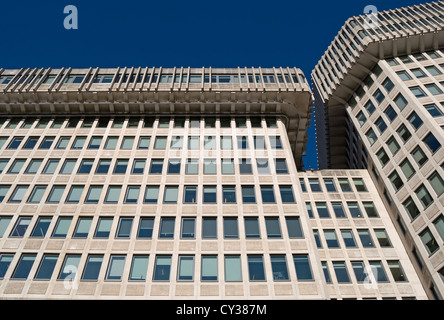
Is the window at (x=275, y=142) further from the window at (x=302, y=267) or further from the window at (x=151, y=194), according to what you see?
the window at (x=302, y=267)

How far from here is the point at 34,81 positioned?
43281 mm

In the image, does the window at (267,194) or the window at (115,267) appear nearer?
the window at (115,267)

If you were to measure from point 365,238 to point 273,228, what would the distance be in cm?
Answer: 1291

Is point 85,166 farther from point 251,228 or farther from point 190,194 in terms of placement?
point 251,228

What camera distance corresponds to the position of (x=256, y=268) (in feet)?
84.8

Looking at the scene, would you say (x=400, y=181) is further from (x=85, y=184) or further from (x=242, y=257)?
(x=85, y=184)

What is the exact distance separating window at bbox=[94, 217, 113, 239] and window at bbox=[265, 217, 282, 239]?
11.6m

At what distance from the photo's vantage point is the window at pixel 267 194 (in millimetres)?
30922

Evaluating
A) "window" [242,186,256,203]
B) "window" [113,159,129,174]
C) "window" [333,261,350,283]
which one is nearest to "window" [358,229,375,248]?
"window" [333,261,350,283]

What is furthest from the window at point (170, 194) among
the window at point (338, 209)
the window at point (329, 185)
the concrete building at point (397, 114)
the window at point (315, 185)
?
the concrete building at point (397, 114)

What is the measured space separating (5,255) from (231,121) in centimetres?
2357

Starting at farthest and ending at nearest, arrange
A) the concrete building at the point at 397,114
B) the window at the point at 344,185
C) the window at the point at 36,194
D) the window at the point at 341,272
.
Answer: the window at the point at 344,185 < the concrete building at the point at 397,114 < the window at the point at 341,272 < the window at the point at 36,194

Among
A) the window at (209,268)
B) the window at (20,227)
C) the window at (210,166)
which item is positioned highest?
the window at (210,166)

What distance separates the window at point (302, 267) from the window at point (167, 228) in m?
8.89
